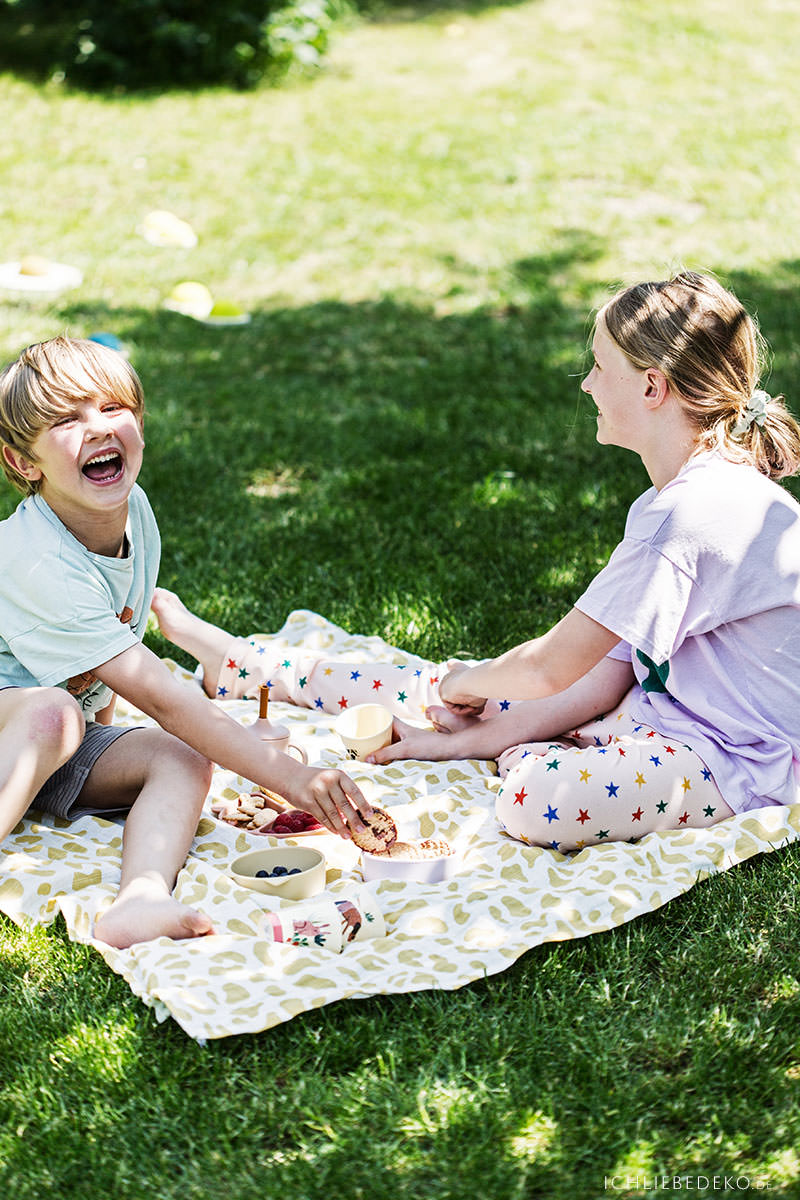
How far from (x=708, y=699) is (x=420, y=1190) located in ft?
4.72

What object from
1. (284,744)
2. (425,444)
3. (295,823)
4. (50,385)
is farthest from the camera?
(425,444)

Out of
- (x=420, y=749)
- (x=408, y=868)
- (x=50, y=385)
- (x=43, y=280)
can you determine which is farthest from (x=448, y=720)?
(x=43, y=280)

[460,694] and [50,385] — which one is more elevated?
[50,385]

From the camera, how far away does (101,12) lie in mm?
10680

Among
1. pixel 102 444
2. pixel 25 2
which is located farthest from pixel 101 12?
pixel 102 444

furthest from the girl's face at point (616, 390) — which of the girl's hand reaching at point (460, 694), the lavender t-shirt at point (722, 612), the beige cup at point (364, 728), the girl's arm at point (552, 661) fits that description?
the beige cup at point (364, 728)

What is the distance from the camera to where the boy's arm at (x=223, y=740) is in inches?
110

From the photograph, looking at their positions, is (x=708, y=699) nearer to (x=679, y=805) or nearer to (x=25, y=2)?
(x=679, y=805)

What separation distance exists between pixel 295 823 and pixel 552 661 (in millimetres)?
768

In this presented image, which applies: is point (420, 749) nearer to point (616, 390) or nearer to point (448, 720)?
point (448, 720)

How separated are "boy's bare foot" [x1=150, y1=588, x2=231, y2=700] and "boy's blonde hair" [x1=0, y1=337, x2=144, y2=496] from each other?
2.91ft

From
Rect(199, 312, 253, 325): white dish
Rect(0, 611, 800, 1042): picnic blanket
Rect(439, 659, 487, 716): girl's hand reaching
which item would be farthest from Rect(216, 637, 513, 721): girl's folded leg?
Rect(199, 312, 253, 325): white dish

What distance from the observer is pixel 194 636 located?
12.4ft

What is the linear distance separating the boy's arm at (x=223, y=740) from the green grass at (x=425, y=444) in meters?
0.51
